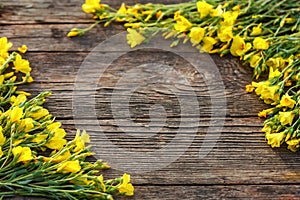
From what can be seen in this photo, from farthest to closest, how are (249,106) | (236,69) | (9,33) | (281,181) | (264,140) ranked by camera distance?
(9,33) → (236,69) → (249,106) → (264,140) → (281,181)

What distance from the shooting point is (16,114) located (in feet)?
5.57

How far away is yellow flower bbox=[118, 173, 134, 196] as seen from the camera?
1670 mm

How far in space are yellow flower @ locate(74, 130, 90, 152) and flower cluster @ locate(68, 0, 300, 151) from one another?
0.52 meters

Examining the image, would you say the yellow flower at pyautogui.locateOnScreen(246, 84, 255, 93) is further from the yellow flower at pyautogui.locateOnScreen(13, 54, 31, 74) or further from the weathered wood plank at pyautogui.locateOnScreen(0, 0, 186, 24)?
the yellow flower at pyautogui.locateOnScreen(13, 54, 31, 74)

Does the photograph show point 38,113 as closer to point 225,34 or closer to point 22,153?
point 22,153

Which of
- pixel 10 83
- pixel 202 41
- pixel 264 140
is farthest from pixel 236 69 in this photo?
pixel 10 83

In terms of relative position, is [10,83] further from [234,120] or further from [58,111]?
[234,120]

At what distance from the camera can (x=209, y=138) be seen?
1.88 m

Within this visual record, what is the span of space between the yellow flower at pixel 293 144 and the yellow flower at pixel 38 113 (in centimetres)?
76

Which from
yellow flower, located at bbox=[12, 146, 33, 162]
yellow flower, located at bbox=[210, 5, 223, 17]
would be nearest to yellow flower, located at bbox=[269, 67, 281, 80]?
yellow flower, located at bbox=[210, 5, 223, 17]

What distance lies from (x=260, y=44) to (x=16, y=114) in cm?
91

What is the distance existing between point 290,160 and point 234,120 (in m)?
0.24

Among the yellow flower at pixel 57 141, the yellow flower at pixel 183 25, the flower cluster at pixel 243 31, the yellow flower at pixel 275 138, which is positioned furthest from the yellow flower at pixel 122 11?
the yellow flower at pixel 275 138

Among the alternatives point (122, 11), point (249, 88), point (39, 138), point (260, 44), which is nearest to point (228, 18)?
point (260, 44)
